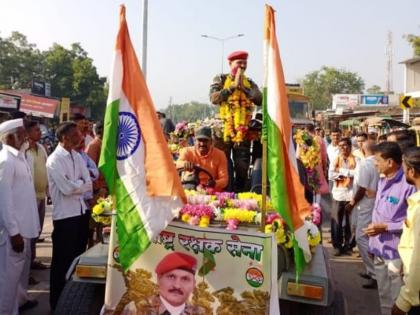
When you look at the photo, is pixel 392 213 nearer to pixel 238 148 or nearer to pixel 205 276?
pixel 205 276

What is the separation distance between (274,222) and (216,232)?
0.74 meters

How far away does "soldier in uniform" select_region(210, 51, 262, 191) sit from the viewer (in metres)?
5.57

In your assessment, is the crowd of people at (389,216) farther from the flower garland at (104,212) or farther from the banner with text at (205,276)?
the flower garland at (104,212)

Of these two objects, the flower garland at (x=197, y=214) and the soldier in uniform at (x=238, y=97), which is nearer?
the flower garland at (x=197, y=214)

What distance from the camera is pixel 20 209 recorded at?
14.1 ft

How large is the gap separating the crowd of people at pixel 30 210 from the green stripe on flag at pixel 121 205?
155 cm

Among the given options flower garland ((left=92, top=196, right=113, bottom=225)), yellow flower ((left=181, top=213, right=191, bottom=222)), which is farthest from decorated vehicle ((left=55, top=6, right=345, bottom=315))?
flower garland ((left=92, top=196, right=113, bottom=225))

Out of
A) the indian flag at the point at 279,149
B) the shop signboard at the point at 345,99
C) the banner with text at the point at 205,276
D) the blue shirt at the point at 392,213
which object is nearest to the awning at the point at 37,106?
the blue shirt at the point at 392,213

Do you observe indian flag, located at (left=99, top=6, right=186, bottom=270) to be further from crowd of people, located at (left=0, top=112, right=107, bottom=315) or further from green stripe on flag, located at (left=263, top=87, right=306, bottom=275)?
crowd of people, located at (left=0, top=112, right=107, bottom=315)

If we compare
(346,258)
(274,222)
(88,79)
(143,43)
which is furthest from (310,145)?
(88,79)

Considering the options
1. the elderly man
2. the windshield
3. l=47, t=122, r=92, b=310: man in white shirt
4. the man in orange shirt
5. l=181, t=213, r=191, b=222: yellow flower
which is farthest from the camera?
the windshield

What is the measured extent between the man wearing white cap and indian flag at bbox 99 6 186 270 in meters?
1.55

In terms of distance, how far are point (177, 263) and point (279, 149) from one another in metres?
0.93

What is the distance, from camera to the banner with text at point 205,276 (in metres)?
2.89
